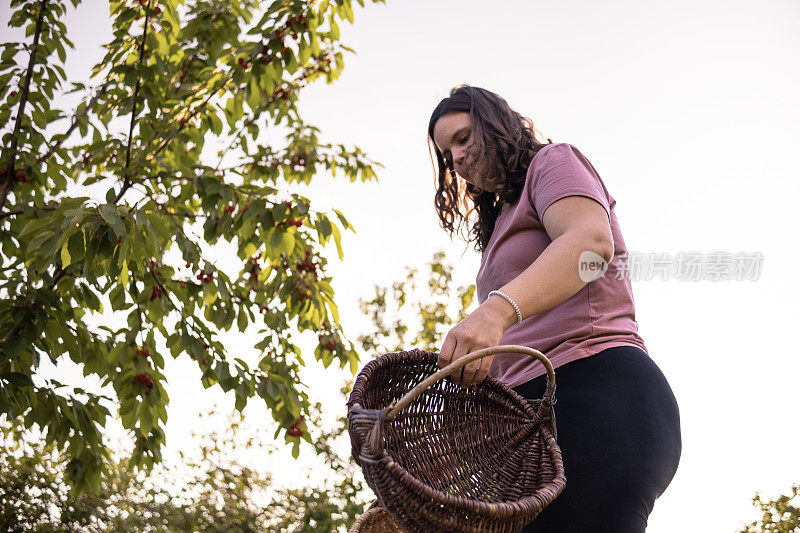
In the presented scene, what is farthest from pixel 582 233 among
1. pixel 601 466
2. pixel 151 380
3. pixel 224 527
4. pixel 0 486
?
pixel 0 486

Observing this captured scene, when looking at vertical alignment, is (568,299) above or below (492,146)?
below

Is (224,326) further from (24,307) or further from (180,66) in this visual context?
(180,66)

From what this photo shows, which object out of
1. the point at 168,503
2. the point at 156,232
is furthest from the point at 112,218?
the point at 168,503

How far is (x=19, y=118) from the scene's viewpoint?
2594 millimetres

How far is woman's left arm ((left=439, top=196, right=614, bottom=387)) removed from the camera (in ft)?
3.16

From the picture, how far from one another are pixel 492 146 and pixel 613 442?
25.4 inches

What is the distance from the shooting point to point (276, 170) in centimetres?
337

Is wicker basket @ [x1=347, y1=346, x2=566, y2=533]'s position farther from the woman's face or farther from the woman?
the woman's face

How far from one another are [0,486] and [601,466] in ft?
17.9

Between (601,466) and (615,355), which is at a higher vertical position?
(615,355)

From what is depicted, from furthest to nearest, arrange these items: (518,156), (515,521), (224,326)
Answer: (224,326) → (518,156) → (515,521)

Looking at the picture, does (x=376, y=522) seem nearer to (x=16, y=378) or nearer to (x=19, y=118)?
(x=16, y=378)

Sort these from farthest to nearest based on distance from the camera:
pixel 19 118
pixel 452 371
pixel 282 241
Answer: pixel 19 118, pixel 282 241, pixel 452 371

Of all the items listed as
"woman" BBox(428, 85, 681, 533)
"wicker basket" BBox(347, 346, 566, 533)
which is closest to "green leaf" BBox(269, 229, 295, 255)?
"woman" BBox(428, 85, 681, 533)
